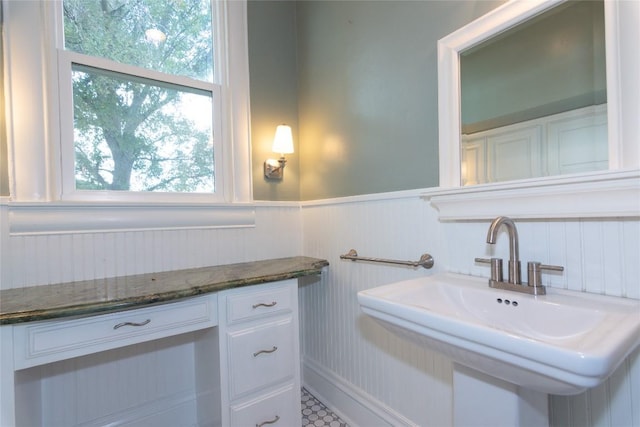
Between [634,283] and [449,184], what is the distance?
1.92ft

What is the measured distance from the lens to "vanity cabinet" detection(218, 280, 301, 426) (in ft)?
4.30

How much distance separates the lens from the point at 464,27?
3.64 feet

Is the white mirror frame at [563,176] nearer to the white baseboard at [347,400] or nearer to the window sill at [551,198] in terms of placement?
the window sill at [551,198]

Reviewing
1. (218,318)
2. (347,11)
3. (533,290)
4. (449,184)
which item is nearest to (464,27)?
(449,184)

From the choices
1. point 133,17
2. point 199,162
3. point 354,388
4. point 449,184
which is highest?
point 133,17

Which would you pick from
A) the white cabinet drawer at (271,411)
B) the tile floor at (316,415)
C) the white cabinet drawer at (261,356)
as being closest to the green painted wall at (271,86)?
the white cabinet drawer at (261,356)

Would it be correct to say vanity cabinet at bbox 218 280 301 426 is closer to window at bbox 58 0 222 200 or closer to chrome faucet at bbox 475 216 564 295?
window at bbox 58 0 222 200

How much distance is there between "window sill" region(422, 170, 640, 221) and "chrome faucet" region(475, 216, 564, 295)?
3.2 inches

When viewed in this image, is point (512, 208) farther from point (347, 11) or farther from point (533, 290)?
point (347, 11)

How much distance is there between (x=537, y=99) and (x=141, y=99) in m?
1.78

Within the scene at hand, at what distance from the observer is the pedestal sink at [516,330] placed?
544mm

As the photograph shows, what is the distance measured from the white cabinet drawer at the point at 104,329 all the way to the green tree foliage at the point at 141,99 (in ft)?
2.31

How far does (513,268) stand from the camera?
93cm

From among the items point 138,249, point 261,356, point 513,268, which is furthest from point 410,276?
point 138,249
